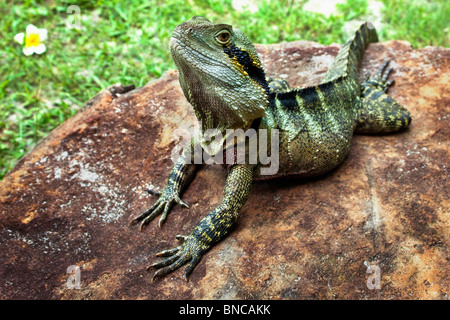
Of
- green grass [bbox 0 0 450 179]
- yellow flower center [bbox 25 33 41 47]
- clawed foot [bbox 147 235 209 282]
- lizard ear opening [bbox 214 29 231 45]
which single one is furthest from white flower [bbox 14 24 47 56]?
clawed foot [bbox 147 235 209 282]

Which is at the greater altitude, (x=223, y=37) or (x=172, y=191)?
(x=223, y=37)

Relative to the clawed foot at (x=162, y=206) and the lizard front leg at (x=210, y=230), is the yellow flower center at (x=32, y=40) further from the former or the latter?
the lizard front leg at (x=210, y=230)

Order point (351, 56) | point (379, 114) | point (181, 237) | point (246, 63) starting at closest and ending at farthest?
1. point (246, 63)
2. point (181, 237)
3. point (379, 114)
4. point (351, 56)

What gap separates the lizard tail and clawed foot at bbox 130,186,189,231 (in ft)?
7.17

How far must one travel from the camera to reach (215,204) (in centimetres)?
423

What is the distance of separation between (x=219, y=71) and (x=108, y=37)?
493cm

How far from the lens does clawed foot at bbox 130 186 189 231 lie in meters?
4.17

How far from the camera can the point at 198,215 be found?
4184 millimetres

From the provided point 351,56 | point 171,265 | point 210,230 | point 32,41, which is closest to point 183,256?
point 171,265

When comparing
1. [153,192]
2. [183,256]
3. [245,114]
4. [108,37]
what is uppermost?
[245,114]

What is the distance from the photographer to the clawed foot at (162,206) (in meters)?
4.17

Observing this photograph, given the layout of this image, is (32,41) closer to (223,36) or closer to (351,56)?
(223,36)
